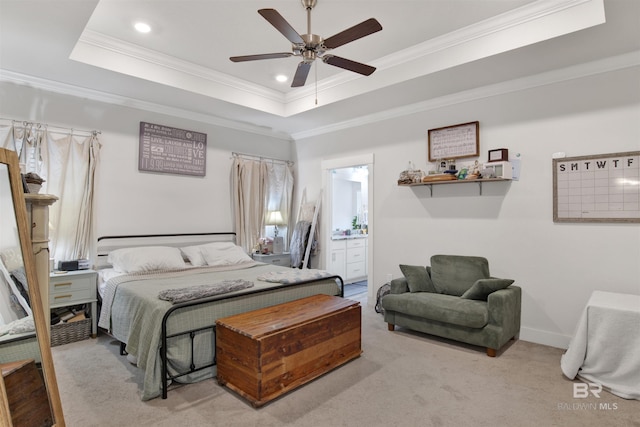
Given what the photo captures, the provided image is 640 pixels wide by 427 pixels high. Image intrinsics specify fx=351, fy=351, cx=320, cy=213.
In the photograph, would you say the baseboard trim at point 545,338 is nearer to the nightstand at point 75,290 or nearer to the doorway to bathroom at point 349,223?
the doorway to bathroom at point 349,223

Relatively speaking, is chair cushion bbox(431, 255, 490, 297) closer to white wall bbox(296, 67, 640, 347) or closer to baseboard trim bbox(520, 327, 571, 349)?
white wall bbox(296, 67, 640, 347)

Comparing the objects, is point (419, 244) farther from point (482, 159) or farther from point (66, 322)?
point (66, 322)

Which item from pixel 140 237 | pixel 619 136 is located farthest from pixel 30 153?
pixel 619 136

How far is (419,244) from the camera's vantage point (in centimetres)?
444

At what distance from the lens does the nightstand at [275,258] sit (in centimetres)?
521

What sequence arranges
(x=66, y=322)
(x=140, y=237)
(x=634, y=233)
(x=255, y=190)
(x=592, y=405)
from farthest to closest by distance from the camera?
(x=255, y=190), (x=140, y=237), (x=66, y=322), (x=634, y=233), (x=592, y=405)

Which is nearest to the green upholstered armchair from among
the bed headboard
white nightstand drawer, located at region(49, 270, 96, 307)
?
the bed headboard

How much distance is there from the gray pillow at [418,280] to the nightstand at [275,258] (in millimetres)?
2161

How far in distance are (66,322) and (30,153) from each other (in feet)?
5.85

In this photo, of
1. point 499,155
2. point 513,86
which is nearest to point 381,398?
point 499,155

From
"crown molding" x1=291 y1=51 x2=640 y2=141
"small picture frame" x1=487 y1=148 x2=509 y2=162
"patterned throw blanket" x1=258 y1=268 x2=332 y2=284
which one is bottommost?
"patterned throw blanket" x1=258 y1=268 x2=332 y2=284

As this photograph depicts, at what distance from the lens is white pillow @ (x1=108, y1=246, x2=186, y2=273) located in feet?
12.2

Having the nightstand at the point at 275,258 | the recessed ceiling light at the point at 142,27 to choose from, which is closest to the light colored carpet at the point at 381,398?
the nightstand at the point at 275,258

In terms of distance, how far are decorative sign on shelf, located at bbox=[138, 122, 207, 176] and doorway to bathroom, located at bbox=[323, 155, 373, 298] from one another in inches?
75.2
